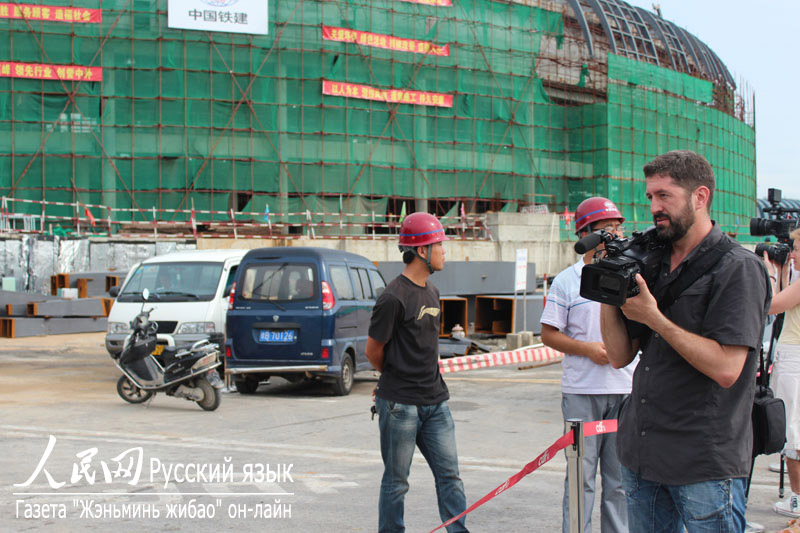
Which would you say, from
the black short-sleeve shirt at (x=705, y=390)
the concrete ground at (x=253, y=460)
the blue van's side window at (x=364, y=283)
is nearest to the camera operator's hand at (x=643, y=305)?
the black short-sleeve shirt at (x=705, y=390)

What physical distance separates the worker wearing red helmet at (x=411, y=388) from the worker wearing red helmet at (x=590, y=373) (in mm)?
593

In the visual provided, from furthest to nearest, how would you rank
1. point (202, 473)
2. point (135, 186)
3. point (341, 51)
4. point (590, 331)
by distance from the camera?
point (341, 51) → point (135, 186) → point (202, 473) → point (590, 331)

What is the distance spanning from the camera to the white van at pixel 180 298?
11945mm

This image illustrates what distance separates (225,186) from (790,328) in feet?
109

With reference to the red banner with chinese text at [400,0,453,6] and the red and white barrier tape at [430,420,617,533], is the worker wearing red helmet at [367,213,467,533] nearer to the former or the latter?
the red and white barrier tape at [430,420,617,533]

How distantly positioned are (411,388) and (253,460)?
2931 mm

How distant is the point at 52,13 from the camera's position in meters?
35.0

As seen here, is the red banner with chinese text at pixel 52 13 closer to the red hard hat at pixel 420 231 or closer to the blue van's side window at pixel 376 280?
the blue van's side window at pixel 376 280

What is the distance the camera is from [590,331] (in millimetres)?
4457

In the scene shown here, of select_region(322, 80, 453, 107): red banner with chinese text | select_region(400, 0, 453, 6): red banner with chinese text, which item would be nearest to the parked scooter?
select_region(322, 80, 453, 107): red banner with chinese text

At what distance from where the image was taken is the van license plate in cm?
1076

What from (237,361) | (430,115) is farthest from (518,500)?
(430,115)

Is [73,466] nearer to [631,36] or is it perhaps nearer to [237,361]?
[237,361]

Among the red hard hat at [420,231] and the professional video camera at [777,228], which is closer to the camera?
the red hard hat at [420,231]
